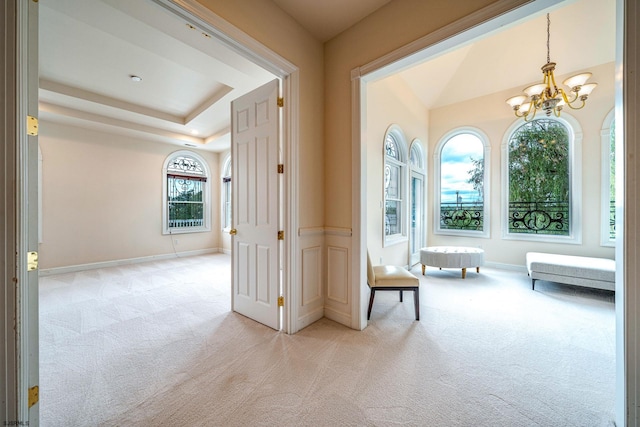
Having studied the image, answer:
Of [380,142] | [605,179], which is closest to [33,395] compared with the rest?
[380,142]

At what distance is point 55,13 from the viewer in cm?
234

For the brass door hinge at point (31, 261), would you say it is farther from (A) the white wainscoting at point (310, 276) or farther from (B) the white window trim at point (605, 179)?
(B) the white window trim at point (605, 179)

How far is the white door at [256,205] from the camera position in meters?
2.40

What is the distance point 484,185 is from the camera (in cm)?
522

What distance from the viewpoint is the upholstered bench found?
10.2 ft

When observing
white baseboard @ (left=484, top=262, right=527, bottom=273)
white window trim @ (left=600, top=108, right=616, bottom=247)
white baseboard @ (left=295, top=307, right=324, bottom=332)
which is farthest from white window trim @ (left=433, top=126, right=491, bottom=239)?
white baseboard @ (left=295, top=307, right=324, bottom=332)

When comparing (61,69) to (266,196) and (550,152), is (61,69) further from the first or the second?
(550,152)

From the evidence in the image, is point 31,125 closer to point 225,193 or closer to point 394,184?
point 394,184

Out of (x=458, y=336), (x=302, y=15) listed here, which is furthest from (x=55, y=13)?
(x=458, y=336)

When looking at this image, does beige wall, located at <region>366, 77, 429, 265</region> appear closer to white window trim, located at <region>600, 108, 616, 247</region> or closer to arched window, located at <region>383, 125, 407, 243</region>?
arched window, located at <region>383, 125, 407, 243</region>

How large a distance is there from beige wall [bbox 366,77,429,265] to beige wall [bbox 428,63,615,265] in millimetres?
1393

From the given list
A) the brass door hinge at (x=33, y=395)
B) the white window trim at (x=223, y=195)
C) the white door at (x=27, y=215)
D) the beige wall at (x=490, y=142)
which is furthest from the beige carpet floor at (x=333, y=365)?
the white window trim at (x=223, y=195)

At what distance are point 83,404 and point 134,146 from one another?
17.6 feet

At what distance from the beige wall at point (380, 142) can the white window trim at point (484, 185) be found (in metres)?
1.34
